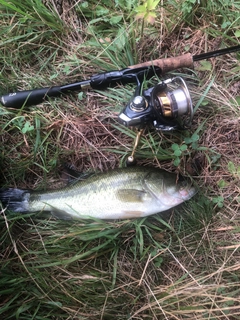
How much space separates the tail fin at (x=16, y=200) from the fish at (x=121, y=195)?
145 millimetres

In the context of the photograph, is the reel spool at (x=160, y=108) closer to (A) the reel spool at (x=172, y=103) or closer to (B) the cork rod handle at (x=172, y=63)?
(A) the reel spool at (x=172, y=103)

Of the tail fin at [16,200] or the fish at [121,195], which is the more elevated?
the fish at [121,195]

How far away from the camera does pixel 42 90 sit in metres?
2.75

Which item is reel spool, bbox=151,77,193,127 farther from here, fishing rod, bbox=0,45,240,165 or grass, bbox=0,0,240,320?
grass, bbox=0,0,240,320

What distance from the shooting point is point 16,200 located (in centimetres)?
266

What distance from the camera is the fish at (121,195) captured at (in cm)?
247

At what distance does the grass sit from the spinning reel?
246 mm

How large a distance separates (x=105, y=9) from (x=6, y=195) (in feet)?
5.74

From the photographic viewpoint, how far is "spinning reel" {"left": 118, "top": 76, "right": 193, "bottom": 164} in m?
2.37

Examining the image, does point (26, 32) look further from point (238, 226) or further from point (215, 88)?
point (238, 226)

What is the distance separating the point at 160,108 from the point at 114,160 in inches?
24.2

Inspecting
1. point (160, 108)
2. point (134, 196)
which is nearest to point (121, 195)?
point (134, 196)

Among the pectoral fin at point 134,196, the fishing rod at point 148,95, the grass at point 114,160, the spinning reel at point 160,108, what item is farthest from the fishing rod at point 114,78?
the pectoral fin at point 134,196

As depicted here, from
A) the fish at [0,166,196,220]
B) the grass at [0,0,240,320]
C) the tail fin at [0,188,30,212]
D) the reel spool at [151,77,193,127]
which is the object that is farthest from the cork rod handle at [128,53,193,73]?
the tail fin at [0,188,30,212]
